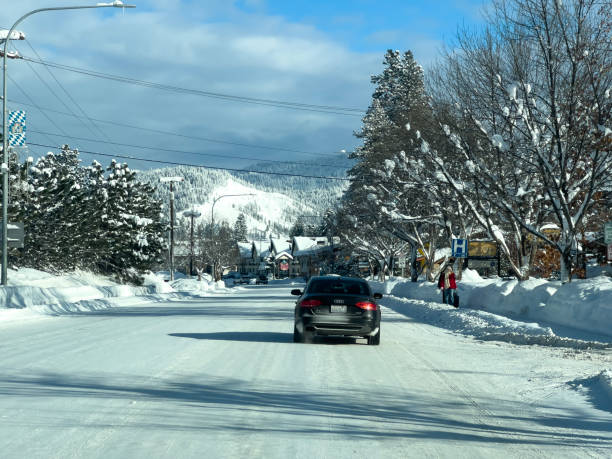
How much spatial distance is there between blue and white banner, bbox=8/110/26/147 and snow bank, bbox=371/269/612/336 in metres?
19.5

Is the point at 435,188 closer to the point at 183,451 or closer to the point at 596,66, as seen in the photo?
the point at 596,66

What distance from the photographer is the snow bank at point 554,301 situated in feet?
66.3

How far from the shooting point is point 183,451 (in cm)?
653

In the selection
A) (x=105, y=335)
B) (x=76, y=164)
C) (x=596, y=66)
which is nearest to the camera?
(x=105, y=335)

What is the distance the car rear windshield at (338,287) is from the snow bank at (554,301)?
6.39 m

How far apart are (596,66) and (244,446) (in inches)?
834

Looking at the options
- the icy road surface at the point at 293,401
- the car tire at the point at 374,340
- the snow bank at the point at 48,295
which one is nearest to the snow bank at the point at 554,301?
the icy road surface at the point at 293,401

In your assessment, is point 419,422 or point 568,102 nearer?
point 419,422

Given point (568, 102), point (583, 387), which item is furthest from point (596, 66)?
point (583, 387)

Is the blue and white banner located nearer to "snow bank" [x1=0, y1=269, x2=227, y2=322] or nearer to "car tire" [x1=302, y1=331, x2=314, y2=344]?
"snow bank" [x1=0, y1=269, x2=227, y2=322]

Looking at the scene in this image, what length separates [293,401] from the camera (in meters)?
9.06

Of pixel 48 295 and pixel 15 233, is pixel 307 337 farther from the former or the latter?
pixel 48 295

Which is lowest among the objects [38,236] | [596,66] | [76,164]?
[38,236]

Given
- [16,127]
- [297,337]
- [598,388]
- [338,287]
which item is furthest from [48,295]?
[598,388]
